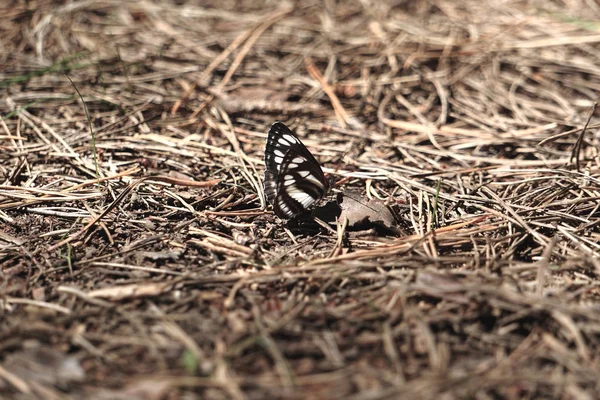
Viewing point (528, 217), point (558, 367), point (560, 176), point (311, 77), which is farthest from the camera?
point (311, 77)

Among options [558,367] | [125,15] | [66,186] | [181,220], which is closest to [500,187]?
[558,367]

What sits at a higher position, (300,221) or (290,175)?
(290,175)

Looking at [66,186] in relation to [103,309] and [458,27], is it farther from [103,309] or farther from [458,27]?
[458,27]

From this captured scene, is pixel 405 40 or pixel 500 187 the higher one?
pixel 405 40

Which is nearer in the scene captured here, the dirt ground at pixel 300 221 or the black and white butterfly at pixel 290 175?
the dirt ground at pixel 300 221
